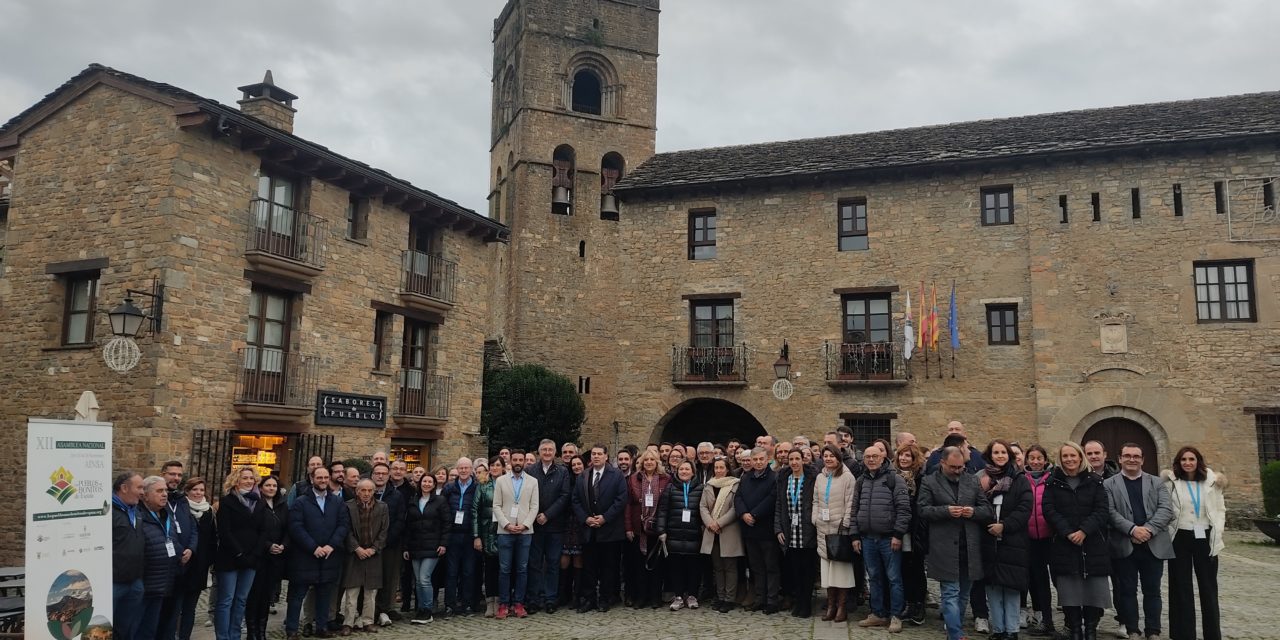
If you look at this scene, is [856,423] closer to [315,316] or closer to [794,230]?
[794,230]

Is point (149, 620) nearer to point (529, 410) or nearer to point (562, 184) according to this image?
point (529, 410)

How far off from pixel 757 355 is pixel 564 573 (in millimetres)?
13516

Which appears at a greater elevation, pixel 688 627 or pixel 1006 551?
pixel 1006 551

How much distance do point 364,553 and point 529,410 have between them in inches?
698

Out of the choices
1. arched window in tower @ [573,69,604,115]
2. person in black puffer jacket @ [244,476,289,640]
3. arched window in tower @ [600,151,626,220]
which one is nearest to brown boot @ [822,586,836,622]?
person in black puffer jacket @ [244,476,289,640]

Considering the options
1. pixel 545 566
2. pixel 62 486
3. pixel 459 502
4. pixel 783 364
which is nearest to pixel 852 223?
pixel 783 364

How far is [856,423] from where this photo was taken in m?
22.2

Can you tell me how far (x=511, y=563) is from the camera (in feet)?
32.4

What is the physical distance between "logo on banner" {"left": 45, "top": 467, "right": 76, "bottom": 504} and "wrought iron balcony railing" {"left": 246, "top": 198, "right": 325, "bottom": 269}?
28.7 feet

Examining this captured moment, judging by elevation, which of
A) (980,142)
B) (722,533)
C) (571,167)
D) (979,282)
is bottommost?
(722,533)

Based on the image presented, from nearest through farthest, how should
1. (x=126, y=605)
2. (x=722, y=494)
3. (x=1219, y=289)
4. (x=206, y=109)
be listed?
(x=126, y=605) → (x=722, y=494) → (x=206, y=109) → (x=1219, y=289)

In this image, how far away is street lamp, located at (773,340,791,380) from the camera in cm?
2209

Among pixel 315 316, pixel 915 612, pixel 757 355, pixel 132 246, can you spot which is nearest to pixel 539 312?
pixel 757 355

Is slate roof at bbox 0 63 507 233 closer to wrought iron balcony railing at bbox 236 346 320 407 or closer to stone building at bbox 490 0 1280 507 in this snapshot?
wrought iron balcony railing at bbox 236 346 320 407
